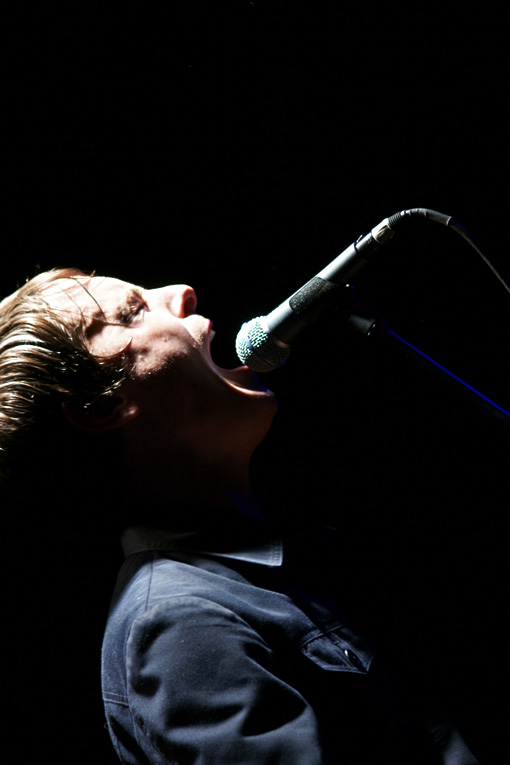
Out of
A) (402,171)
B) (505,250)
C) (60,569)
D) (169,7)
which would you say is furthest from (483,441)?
(169,7)

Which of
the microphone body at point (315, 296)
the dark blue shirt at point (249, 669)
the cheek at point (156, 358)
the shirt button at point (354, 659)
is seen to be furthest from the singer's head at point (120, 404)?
the shirt button at point (354, 659)

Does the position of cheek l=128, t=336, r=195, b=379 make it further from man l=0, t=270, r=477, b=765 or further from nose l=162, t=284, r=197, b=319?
nose l=162, t=284, r=197, b=319

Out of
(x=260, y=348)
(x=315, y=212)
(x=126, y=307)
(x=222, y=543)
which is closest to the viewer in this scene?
(x=260, y=348)

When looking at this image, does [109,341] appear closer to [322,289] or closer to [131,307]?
[131,307]

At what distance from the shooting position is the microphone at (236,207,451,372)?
1034mm

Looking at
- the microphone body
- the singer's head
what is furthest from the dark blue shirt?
the microphone body

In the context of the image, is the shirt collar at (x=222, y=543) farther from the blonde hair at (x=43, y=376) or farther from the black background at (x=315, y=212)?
the black background at (x=315, y=212)

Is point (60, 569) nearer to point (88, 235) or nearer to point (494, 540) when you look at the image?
point (88, 235)

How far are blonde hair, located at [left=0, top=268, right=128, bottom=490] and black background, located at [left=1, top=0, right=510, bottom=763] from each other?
48 cm

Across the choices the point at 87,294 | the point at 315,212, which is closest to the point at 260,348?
the point at 87,294

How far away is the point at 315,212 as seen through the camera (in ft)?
5.88

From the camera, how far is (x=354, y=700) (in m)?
1.15

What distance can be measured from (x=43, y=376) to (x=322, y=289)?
2.15ft

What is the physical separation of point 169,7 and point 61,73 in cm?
35
